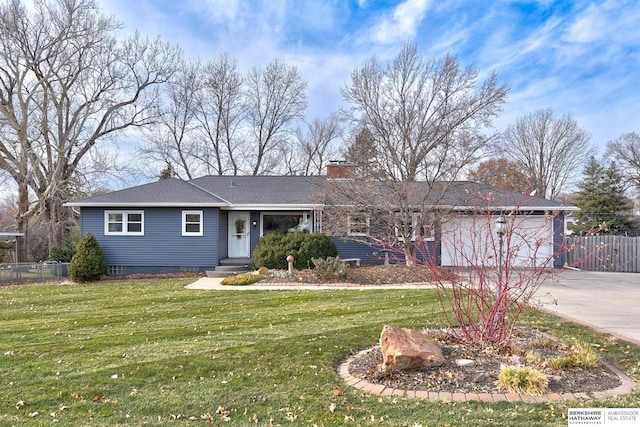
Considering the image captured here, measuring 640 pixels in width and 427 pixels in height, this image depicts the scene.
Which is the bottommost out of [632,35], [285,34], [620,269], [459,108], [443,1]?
[620,269]

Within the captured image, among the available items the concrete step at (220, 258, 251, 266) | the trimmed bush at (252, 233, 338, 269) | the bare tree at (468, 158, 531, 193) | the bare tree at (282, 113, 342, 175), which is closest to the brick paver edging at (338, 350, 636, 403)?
the trimmed bush at (252, 233, 338, 269)

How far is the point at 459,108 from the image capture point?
13031 mm

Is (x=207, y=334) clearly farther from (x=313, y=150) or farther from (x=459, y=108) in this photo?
(x=313, y=150)

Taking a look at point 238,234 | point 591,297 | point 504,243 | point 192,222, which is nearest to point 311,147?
point 238,234

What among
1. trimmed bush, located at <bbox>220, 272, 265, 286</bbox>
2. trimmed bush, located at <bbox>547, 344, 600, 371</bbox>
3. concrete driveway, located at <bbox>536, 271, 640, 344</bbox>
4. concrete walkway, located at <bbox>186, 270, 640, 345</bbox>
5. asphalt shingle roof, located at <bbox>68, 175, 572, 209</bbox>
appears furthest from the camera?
asphalt shingle roof, located at <bbox>68, 175, 572, 209</bbox>

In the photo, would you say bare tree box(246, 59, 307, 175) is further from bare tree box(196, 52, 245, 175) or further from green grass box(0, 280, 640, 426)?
green grass box(0, 280, 640, 426)

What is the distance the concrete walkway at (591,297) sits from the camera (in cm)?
626

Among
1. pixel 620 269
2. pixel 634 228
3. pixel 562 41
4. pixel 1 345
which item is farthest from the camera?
pixel 634 228

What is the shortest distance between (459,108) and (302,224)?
23.7 ft

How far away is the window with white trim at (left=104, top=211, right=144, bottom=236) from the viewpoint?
47.0 feet

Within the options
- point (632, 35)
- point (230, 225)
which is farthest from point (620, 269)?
point (230, 225)

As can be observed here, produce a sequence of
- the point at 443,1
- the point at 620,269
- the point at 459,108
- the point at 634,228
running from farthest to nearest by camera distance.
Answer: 1. the point at 634,228
2. the point at 620,269
3. the point at 459,108
4. the point at 443,1

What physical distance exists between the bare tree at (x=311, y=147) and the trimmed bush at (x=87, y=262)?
18.3 metres

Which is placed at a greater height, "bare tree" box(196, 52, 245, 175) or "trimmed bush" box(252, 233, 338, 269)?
"bare tree" box(196, 52, 245, 175)
